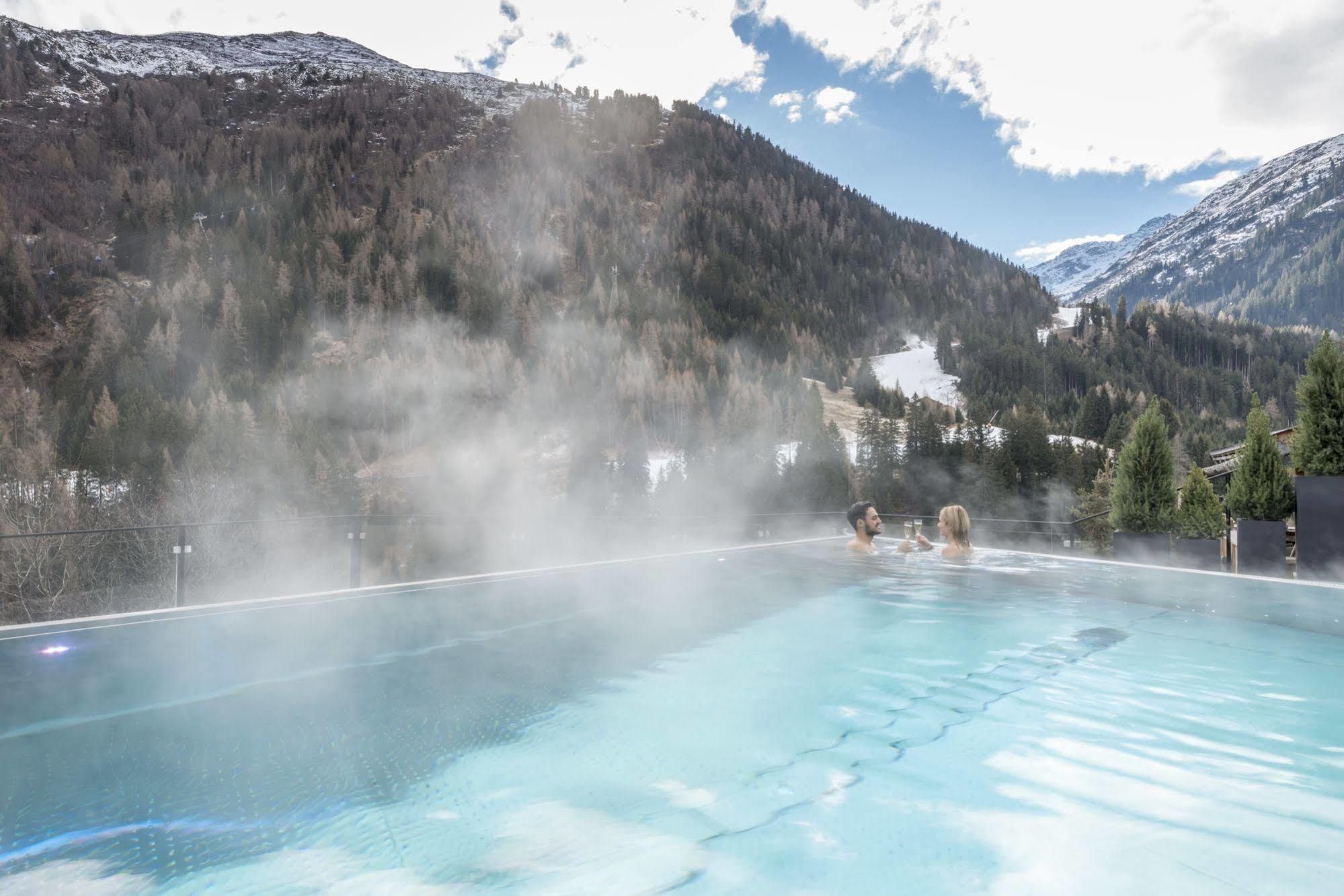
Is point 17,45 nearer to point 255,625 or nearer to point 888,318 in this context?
point 888,318

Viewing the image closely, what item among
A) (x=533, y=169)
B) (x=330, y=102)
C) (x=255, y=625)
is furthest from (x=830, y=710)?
(x=330, y=102)

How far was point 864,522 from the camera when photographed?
8.16 metres

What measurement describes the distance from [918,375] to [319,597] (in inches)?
2923

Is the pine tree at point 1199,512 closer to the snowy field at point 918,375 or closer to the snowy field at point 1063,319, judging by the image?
the snowy field at point 918,375

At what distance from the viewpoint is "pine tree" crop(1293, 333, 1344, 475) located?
666cm

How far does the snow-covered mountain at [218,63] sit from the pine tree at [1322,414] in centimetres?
11088

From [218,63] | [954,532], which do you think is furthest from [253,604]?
[218,63]

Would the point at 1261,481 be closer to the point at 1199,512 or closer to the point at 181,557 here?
the point at 1199,512

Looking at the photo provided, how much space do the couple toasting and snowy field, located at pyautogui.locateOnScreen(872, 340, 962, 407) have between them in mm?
60689

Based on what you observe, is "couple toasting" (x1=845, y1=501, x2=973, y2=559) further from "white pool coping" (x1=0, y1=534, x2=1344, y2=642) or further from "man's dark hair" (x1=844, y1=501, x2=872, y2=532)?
"white pool coping" (x1=0, y1=534, x2=1344, y2=642)

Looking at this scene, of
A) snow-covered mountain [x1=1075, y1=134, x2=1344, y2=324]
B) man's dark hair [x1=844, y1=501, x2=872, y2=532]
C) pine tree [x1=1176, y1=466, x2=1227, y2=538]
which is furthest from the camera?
snow-covered mountain [x1=1075, y1=134, x2=1344, y2=324]

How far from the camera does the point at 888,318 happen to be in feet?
266

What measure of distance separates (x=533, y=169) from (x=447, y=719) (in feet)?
297

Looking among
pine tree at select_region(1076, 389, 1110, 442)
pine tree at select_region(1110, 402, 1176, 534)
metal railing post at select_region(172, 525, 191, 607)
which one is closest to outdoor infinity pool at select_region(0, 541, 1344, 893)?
metal railing post at select_region(172, 525, 191, 607)
